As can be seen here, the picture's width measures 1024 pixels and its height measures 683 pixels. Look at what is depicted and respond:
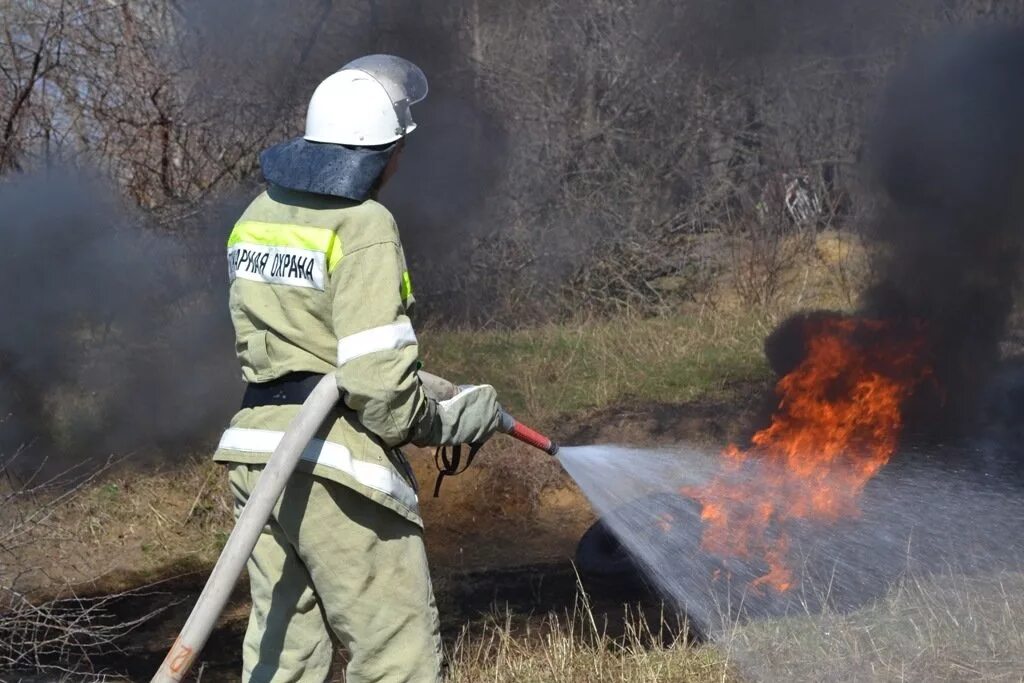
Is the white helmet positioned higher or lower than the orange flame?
higher

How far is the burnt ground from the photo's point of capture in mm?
6008

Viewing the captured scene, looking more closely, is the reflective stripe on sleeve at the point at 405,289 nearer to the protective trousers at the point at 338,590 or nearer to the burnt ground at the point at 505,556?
the protective trousers at the point at 338,590

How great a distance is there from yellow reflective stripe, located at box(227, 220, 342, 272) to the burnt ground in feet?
9.29

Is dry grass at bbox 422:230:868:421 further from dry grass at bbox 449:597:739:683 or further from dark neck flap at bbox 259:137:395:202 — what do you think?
dark neck flap at bbox 259:137:395:202

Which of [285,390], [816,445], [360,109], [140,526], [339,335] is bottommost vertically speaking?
[140,526]

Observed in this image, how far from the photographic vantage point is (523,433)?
3.68 meters

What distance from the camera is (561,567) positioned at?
700 centimetres

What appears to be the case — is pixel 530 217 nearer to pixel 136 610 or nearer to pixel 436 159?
pixel 436 159

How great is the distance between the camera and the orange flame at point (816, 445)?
19.9 feet

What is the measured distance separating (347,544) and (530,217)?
326 inches

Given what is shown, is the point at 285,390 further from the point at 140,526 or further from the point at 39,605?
the point at 140,526

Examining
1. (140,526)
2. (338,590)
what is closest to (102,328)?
(140,526)

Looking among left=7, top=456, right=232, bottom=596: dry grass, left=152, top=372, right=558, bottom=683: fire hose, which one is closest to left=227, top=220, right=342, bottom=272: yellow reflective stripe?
left=152, top=372, right=558, bottom=683: fire hose

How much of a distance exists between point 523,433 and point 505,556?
3.74 m
